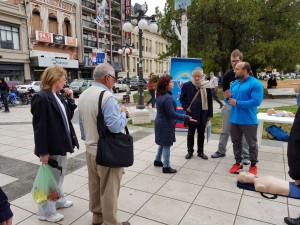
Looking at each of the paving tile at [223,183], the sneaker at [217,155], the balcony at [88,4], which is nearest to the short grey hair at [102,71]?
the paving tile at [223,183]

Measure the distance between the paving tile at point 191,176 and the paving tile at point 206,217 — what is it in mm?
846

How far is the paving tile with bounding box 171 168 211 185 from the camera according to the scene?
404cm

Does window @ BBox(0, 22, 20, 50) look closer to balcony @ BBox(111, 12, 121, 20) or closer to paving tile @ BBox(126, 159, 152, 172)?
balcony @ BBox(111, 12, 121, 20)

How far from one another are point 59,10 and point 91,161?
31.8m

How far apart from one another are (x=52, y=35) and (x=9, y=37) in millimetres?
5281

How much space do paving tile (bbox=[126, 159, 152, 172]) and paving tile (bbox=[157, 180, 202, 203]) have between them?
78 centimetres

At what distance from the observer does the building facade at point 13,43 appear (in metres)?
23.2

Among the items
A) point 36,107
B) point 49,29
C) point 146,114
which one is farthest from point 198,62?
point 49,29

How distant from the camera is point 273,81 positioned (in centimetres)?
2122

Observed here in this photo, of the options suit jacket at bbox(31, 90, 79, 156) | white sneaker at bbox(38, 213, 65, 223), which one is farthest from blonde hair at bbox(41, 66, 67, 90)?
white sneaker at bbox(38, 213, 65, 223)

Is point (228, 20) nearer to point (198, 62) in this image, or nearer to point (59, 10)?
point (198, 62)

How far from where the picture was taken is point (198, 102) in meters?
4.85

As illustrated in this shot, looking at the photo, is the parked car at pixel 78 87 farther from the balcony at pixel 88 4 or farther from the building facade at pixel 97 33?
the balcony at pixel 88 4

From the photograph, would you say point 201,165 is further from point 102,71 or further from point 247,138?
point 102,71
